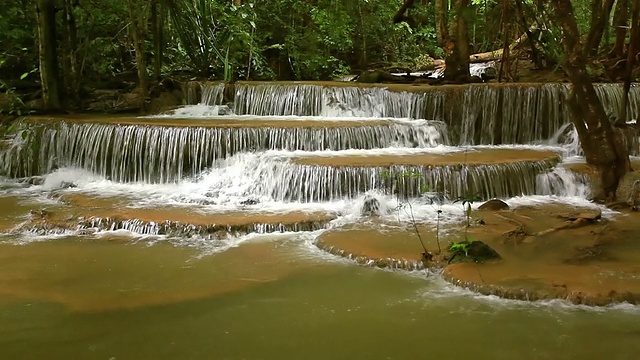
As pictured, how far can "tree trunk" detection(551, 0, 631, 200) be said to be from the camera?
6.82 m

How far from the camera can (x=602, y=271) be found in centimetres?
479

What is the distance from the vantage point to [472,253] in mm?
5148

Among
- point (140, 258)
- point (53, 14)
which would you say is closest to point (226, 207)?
point (140, 258)

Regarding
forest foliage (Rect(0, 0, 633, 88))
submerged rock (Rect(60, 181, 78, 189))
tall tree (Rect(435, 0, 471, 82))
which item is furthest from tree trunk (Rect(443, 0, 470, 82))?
submerged rock (Rect(60, 181, 78, 189))

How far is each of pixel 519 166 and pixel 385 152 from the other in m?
1.96

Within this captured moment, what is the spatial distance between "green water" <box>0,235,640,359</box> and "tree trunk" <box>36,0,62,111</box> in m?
6.13

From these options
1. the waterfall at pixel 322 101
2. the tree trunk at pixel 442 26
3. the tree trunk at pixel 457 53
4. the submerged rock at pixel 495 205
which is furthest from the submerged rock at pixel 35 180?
the tree trunk at pixel 442 26

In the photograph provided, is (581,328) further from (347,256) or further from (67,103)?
(67,103)

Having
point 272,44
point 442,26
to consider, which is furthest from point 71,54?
point 442,26

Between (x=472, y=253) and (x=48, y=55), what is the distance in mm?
8772

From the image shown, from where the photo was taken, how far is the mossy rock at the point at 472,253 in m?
5.12

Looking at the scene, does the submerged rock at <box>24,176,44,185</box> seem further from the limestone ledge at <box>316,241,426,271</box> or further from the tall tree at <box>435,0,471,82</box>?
the tall tree at <box>435,0,471,82</box>

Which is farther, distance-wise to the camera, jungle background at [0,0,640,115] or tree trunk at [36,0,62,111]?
jungle background at [0,0,640,115]

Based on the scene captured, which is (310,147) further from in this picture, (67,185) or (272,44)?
(272,44)
